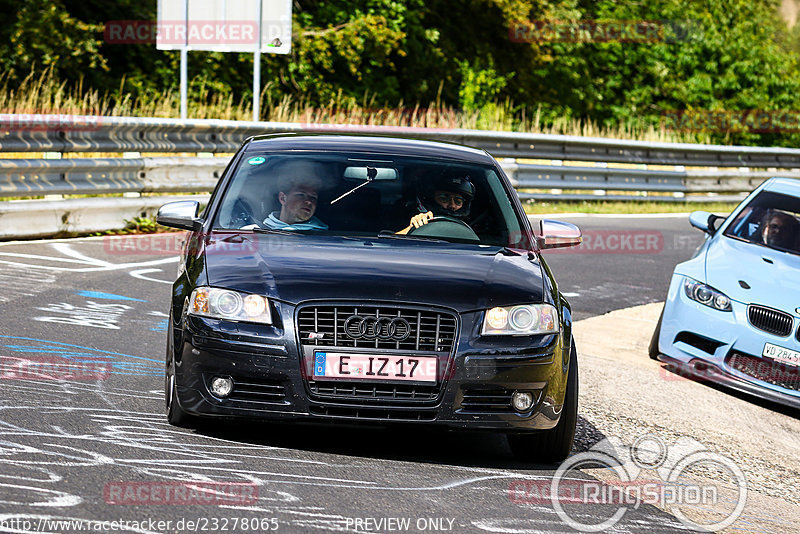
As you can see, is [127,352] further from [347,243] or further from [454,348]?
[454,348]

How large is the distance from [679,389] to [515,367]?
304 centimetres

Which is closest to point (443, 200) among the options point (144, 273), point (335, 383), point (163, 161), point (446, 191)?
point (446, 191)

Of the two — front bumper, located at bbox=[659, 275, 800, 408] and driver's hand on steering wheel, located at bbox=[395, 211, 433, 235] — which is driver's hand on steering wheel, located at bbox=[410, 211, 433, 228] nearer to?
driver's hand on steering wheel, located at bbox=[395, 211, 433, 235]

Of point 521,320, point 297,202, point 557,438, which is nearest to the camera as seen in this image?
point 521,320

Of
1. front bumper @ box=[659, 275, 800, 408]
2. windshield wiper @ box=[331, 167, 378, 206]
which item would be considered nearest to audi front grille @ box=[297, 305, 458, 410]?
windshield wiper @ box=[331, 167, 378, 206]

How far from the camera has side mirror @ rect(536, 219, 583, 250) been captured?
672 cm

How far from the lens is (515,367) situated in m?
5.45

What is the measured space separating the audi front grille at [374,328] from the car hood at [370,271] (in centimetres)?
6

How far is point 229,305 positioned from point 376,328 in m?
0.64

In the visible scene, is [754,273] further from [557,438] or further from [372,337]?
[372,337]

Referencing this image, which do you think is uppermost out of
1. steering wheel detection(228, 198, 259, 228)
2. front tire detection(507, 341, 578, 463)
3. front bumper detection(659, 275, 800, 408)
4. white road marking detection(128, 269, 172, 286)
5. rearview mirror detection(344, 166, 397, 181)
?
rearview mirror detection(344, 166, 397, 181)

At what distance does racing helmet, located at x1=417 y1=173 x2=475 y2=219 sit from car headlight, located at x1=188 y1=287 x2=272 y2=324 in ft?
4.61

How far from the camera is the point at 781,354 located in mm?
8172

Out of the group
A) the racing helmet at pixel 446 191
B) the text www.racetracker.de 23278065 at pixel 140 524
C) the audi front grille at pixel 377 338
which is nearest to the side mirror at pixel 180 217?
the racing helmet at pixel 446 191
